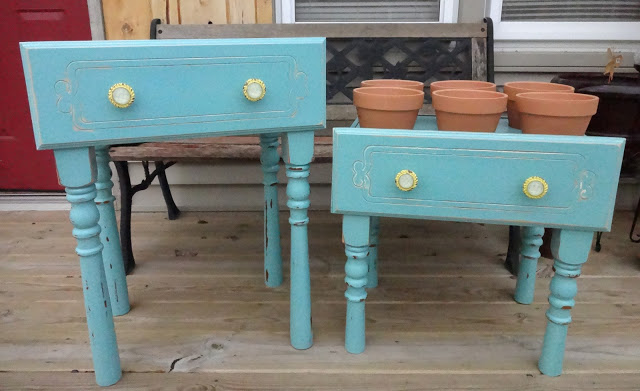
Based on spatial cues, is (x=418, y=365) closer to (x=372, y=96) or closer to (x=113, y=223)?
(x=372, y=96)

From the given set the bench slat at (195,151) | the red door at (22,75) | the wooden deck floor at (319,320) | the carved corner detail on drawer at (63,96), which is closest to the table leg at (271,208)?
the wooden deck floor at (319,320)

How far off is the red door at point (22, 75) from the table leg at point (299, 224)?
5.45 feet

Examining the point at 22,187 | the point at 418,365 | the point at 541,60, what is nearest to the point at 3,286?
the point at 22,187

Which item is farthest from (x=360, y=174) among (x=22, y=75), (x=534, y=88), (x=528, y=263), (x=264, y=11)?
(x=22, y=75)

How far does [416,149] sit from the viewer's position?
123 centimetres

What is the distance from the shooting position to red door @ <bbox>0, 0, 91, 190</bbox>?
246 centimetres

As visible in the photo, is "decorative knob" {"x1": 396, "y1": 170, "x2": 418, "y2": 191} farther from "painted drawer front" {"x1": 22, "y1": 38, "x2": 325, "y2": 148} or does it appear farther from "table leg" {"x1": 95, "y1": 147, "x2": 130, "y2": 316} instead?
"table leg" {"x1": 95, "y1": 147, "x2": 130, "y2": 316}

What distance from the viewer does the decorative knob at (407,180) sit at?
4.03 ft

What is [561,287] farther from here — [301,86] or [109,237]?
[109,237]

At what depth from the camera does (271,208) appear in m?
1.77

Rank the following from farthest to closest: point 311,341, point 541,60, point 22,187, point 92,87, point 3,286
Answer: point 22,187
point 541,60
point 3,286
point 311,341
point 92,87

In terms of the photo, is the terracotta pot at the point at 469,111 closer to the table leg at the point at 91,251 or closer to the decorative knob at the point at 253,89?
the decorative knob at the point at 253,89

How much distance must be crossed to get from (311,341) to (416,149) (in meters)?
0.66

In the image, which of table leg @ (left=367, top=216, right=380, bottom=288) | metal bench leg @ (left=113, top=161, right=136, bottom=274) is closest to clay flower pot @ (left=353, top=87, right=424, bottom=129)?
table leg @ (left=367, top=216, right=380, bottom=288)
